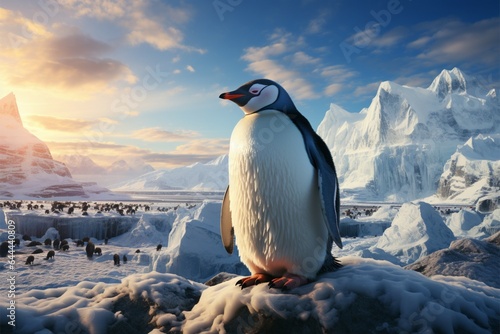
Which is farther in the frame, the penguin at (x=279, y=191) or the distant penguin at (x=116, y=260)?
the distant penguin at (x=116, y=260)

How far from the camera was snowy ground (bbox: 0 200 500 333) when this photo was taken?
248 cm

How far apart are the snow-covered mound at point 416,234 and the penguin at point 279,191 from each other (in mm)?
9869

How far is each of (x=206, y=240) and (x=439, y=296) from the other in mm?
8700

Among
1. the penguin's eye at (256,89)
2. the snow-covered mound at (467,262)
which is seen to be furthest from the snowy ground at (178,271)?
the snow-covered mound at (467,262)

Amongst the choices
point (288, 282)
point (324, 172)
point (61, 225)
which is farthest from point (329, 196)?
point (61, 225)

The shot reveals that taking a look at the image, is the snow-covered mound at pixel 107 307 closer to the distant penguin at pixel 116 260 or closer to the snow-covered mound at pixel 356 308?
the snow-covered mound at pixel 356 308

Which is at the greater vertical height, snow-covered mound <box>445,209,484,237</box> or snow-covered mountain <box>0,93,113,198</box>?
snow-covered mountain <box>0,93,113,198</box>

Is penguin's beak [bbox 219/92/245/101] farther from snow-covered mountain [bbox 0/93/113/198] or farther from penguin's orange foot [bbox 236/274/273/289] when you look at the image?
snow-covered mountain [bbox 0/93/113/198]

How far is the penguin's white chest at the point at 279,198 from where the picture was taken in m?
2.56

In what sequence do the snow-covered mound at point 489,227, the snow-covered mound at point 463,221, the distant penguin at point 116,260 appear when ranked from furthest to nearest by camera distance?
the snow-covered mound at point 463,221
the snow-covered mound at point 489,227
the distant penguin at point 116,260

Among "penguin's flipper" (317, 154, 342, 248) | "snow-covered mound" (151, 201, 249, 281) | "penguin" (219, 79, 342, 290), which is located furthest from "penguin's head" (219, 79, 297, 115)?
"snow-covered mound" (151, 201, 249, 281)

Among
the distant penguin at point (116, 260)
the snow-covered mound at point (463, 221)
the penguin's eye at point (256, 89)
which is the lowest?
the distant penguin at point (116, 260)

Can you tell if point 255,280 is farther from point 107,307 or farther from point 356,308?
point 107,307

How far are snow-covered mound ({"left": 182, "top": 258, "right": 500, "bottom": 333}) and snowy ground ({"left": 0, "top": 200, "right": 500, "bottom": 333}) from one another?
0.04ft
